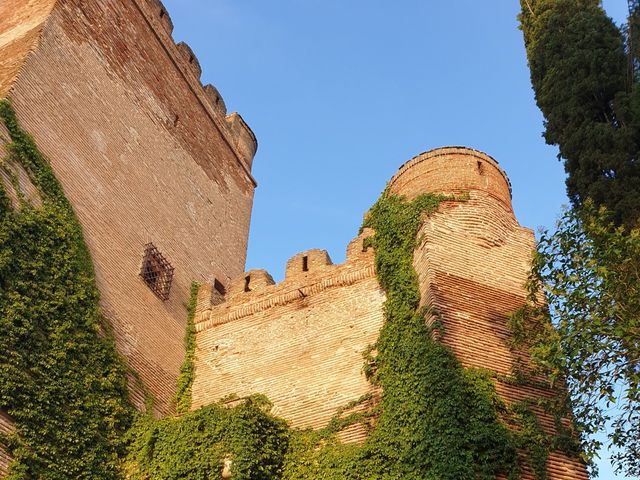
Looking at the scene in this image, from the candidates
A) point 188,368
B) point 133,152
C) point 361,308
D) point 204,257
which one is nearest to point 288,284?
point 361,308

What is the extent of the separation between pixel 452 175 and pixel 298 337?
11.4 ft

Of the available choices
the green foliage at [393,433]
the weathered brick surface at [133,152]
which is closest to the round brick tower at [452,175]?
the green foliage at [393,433]

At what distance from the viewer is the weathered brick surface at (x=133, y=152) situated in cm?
1100

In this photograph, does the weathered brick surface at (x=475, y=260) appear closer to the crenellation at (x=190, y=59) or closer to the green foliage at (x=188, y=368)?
the green foliage at (x=188, y=368)

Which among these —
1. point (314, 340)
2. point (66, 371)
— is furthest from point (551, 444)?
point (66, 371)

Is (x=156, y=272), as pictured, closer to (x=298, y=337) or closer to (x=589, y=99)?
(x=298, y=337)

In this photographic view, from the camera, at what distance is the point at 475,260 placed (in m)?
10.4

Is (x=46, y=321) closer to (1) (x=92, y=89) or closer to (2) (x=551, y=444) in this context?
(1) (x=92, y=89)

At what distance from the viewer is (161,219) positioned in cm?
1305

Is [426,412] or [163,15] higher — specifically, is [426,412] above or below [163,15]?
below

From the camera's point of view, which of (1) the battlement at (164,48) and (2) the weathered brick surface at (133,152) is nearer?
(2) the weathered brick surface at (133,152)

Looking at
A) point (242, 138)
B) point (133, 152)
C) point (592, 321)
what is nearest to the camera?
point (592, 321)

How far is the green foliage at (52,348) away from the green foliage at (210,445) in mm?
363

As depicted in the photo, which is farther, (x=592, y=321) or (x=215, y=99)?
(x=215, y=99)
